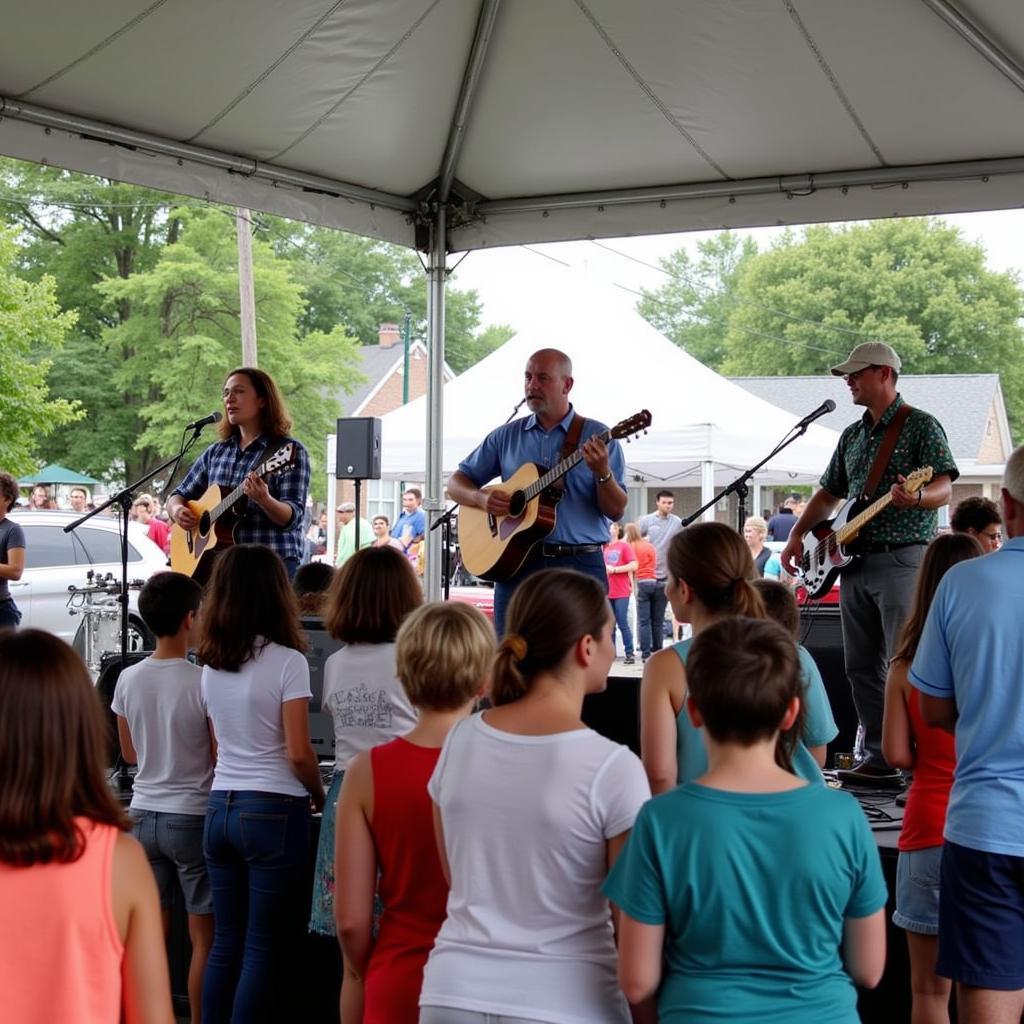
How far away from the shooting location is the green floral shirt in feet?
17.1

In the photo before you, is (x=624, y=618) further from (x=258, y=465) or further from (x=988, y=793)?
(x=988, y=793)

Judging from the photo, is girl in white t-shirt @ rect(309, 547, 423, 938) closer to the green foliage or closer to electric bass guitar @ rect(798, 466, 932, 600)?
Answer: electric bass guitar @ rect(798, 466, 932, 600)

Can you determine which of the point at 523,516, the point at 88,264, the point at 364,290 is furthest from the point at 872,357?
the point at 364,290

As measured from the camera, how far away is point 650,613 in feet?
47.4

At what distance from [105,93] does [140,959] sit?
4.78m

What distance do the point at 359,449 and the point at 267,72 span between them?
121 inches

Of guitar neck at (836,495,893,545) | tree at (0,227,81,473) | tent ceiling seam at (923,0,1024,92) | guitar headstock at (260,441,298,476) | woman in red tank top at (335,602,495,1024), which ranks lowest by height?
woman in red tank top at (335,602,495,1024)

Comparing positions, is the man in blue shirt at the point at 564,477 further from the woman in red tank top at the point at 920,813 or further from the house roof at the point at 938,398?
the house roof at the point at 938,398

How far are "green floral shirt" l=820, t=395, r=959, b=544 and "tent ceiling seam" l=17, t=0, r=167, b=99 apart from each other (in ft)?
11.4

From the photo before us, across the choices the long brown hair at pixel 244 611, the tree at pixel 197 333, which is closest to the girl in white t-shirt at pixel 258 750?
the long brown hair at pixel 244 611

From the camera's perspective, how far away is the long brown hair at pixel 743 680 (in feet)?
6.77

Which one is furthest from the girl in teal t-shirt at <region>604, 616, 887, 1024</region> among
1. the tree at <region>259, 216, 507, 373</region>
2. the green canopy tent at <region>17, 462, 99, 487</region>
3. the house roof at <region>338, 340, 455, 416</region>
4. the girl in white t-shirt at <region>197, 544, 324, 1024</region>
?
the tree at <region>259, 216, 507, 373</region>

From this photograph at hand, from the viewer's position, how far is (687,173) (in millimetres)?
6609

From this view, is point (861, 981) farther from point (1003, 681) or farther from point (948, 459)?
point (948, 459)
